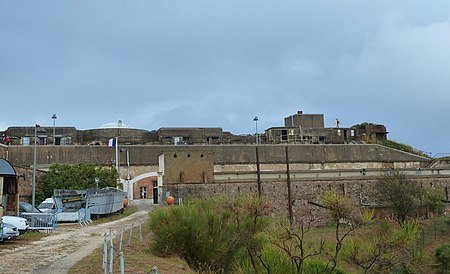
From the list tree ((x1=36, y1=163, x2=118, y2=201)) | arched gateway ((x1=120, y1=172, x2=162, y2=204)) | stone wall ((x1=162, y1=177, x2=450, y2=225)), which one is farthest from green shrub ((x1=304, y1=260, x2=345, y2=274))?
arched gateway ((x1=120, y1=172, x2=162, y2=204))

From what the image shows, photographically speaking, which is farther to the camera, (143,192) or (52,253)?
(143,192)

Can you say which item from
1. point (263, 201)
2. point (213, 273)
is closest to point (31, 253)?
point (213, 273)

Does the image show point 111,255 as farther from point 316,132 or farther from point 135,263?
point 316,132

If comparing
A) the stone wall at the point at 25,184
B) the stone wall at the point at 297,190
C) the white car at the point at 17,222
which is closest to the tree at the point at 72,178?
the stone wall at the point at 25,184

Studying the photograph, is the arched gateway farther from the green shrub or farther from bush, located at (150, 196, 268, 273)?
the green shrub

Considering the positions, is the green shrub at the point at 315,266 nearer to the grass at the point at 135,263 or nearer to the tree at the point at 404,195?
the grass at the point at 135,263

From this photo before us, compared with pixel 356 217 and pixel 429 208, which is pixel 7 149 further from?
pixel 356 217

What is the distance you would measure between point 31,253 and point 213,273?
5838mm

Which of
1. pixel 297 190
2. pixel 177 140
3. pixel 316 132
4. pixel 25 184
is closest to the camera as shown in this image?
pixel 25 184

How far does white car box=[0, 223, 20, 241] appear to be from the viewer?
18.5m

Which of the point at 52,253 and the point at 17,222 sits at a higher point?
the point at 17,222

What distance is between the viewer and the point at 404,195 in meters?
40.1

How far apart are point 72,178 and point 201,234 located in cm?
2951

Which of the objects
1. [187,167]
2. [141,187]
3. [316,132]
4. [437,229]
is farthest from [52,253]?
[316,132]
